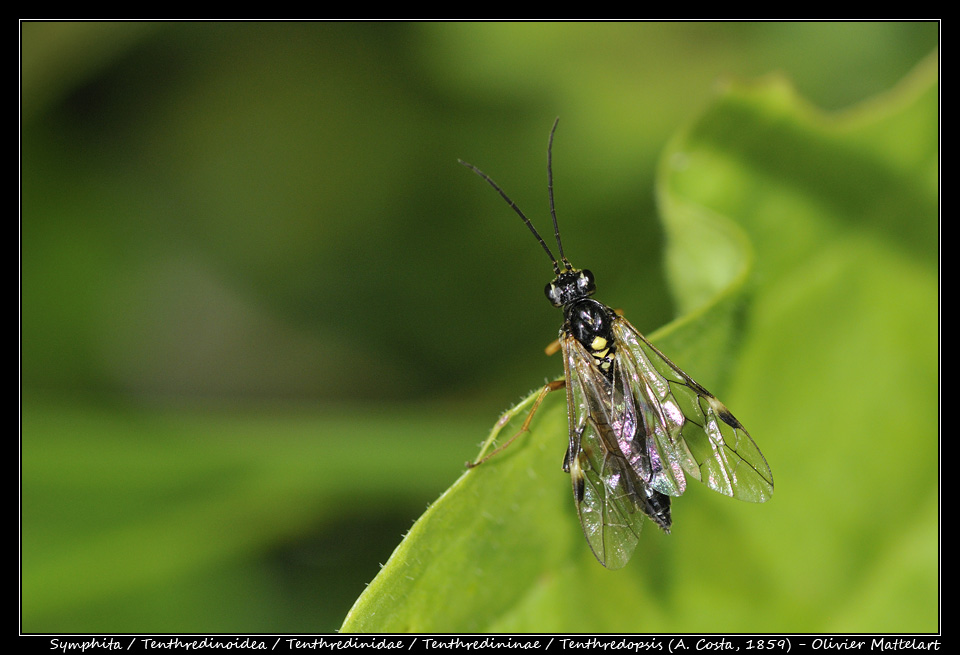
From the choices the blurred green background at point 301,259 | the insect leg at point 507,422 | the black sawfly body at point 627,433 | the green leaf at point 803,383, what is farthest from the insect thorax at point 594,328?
the insect leg at point 507,422

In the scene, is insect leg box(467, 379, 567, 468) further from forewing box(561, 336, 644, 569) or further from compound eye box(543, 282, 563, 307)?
compound eye box(543, 282, 563, 307)

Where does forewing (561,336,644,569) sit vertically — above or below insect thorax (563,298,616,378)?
below

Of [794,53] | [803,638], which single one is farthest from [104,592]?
[794,53]

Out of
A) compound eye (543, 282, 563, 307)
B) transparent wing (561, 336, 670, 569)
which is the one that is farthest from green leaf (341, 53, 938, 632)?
compound eye (543, 282, 563, 307)

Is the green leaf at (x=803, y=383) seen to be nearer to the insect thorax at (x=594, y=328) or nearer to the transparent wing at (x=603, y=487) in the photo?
the transparent wing at (x=603, y=487)

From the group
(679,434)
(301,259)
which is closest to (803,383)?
(679,434)

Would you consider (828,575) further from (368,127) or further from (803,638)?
(368,127)
